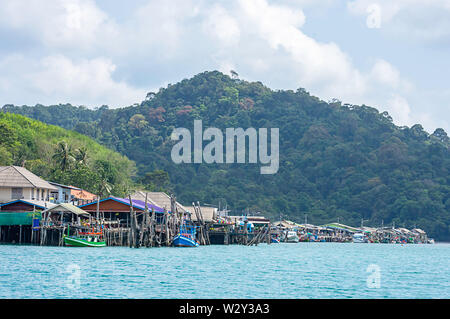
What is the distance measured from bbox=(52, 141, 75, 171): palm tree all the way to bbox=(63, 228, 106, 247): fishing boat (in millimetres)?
27175

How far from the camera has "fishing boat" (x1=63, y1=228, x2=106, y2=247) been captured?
5416 cm

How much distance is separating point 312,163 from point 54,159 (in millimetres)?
74072

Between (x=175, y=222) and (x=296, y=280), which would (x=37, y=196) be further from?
(x=296, y=280)

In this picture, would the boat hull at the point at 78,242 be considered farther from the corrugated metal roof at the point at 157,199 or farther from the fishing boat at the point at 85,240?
the corrugated metal roof at the point at 157,199

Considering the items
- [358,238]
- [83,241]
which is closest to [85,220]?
[83,241]

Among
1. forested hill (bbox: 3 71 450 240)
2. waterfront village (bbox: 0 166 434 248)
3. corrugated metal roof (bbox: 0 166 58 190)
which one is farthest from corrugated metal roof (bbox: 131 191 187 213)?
forested hill (bbox: 3 71 450 240)

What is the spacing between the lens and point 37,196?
6356 centimetres

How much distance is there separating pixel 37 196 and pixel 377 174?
8936 centimetres

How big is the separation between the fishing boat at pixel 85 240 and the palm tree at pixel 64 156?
27175 millimetres

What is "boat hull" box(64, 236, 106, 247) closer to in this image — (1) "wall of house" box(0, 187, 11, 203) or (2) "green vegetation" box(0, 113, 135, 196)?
(1) "wall of house" box(0, 187, 11, 203)

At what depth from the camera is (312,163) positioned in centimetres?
14600

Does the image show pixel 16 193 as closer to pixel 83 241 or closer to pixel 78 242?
pixel 78 242

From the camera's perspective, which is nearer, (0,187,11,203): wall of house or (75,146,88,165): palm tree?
(0,187,11,203): wall of house
